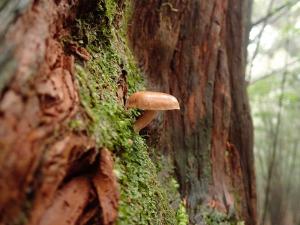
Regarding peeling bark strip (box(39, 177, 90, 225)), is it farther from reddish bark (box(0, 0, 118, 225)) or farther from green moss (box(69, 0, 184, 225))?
green moss (box(69, 0, 184, 225))

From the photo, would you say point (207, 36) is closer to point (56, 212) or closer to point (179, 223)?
point (179, 223)

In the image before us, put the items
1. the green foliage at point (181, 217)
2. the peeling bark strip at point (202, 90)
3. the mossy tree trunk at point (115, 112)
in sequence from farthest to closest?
the peeling bark strip at point (202, 90), the green foliage at point (181, 217), the mossy tree trunk at point (115, 112)

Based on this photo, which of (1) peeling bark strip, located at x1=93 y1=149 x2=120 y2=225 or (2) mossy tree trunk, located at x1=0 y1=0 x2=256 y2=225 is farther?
(1) peeling bark strip, located at x1=93 y1=149 x2=120 y2=225

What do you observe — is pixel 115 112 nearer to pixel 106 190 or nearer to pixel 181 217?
pixel 106 190

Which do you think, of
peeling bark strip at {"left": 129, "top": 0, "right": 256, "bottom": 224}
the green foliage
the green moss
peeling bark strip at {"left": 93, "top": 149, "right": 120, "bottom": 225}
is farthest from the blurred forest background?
peeling bark strip at {"left": 93, "top": 149, "right": 120, "bottom": 225}

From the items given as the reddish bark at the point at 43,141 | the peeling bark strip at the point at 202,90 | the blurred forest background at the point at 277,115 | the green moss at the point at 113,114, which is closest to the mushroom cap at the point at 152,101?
the green moss at the point at 113,114

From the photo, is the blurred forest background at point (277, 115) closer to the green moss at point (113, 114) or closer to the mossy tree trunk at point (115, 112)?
the mossy tree trunk at point (115, 112)

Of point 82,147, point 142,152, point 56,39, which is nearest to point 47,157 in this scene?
point 82,147
